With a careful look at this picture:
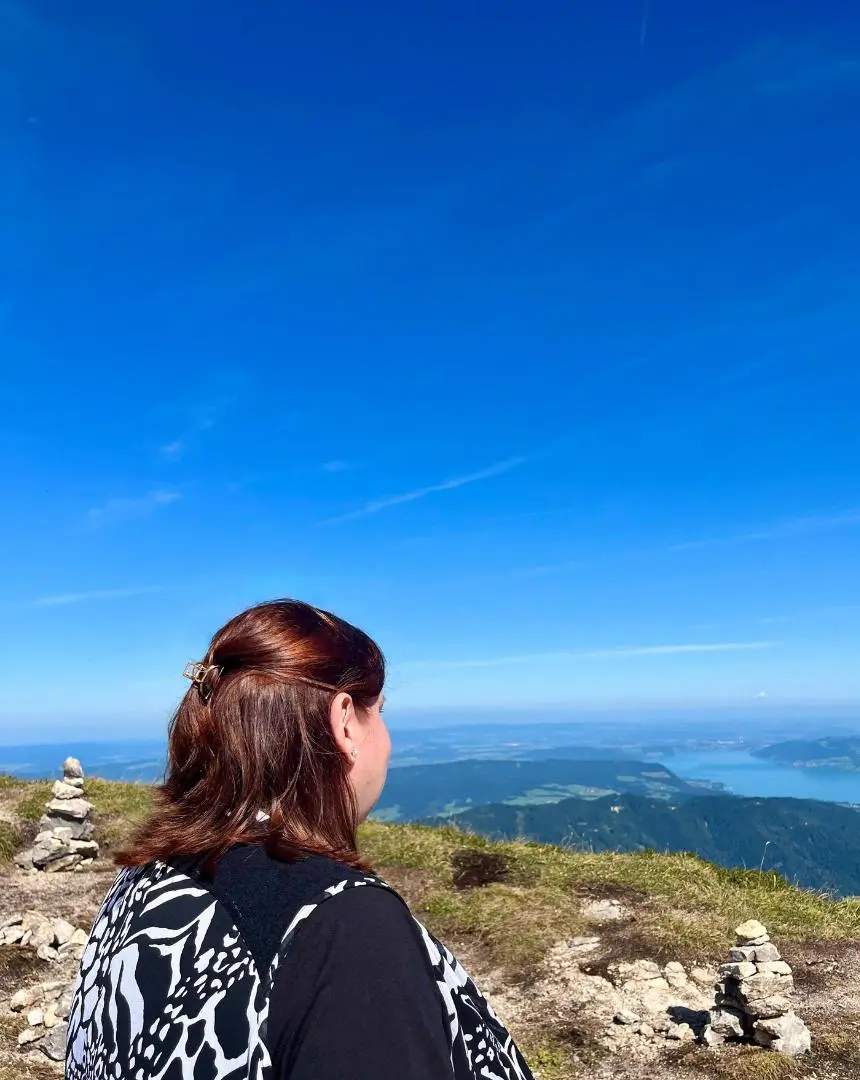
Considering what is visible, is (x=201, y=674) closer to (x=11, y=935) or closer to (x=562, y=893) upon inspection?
(x=11, y=935)

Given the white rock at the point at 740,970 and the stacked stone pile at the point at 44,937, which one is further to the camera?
the stacked stone pile at the point at 44,937

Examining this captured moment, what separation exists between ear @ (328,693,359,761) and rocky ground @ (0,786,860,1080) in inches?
313

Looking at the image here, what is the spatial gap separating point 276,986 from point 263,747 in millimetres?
723

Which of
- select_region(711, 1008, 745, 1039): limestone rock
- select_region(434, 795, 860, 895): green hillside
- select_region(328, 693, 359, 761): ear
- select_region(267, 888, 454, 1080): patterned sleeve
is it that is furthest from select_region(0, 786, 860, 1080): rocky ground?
select_region(434, 795, 860, 895): green hillside

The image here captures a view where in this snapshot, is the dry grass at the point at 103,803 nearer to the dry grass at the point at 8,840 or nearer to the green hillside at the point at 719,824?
the dry grass at the point at 8,840

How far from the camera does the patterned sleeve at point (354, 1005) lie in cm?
177

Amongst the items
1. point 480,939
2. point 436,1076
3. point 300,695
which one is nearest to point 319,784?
point 300,695

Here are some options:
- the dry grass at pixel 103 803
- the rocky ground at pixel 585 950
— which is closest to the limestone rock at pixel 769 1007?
the rocky ground at pixel 585 950

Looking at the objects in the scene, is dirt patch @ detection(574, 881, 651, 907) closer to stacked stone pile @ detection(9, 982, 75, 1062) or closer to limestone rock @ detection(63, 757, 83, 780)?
stacked stone pile @ detection(9, 982, 75, 1062)

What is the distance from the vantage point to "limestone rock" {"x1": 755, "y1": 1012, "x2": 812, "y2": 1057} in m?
8.39

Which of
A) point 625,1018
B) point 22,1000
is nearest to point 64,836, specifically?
point 22,1000

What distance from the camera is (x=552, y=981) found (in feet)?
35.9

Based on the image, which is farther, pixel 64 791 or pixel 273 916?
pixel 64 791

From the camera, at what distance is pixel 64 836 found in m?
16.0
